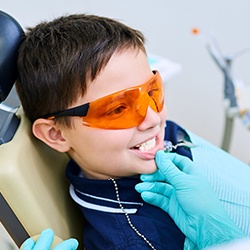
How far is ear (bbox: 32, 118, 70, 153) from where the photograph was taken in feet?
3.14

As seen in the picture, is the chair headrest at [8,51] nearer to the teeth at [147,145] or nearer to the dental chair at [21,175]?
the dental chair at [21,175]

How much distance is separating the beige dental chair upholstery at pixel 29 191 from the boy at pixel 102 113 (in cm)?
5

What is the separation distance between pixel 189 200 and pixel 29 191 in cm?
38

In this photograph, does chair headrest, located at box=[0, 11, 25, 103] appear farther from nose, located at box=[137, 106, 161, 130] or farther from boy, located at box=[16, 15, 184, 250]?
nose, located at box=[137, 106, 161, 130]

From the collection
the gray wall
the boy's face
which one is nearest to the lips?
the boy's face

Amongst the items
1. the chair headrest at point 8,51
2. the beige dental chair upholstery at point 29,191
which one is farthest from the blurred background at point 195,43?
the beige dental chair upholstery at point 29,191

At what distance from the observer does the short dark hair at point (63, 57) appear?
34.6 inches

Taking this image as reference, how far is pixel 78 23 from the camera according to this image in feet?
3.14

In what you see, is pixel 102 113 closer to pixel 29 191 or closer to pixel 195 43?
pixel 29 191

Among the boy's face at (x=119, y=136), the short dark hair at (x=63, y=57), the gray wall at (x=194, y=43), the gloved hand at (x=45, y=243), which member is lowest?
the gray wall at (x=194, y=43)

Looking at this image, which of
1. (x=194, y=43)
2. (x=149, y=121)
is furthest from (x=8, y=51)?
(x=194, y=43)

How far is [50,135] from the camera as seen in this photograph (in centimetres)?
97

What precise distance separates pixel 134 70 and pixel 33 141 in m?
0.32

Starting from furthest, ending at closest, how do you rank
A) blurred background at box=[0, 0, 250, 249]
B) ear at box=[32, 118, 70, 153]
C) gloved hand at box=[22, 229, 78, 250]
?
blurred background at box=[0, 0, 250, 249] < ear at box=[32, 118, 70, 153] < gloved hand at box=[22, 229, 78, 250]
